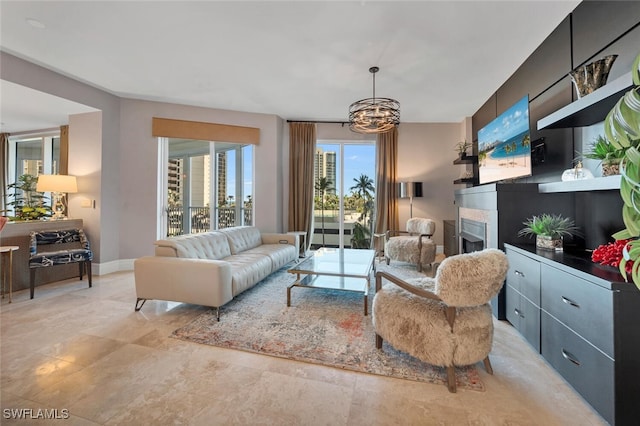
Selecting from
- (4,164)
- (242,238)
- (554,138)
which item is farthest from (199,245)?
(4,164)

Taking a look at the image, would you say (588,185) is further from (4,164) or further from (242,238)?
(4,164)

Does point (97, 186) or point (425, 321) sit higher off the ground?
point (97, 186)

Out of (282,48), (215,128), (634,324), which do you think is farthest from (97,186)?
(634,324)

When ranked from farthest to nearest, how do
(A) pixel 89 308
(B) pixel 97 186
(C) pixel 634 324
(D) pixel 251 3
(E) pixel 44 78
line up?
(B) pixel 97 186 → (E) pixel 44 78 → (A) pixel 89 308 → (D) pixel 251 3 → (C) pixel 634 324

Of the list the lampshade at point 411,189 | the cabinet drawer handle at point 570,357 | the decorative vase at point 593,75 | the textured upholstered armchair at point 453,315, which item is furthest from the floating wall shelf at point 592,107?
the lampshade at point 411,189

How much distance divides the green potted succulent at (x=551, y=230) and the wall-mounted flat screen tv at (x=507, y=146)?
655 mm

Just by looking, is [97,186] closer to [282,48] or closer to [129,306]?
[129,306]

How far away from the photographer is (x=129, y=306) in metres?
2.99

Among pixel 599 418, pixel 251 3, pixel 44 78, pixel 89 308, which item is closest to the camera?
pixel 599 418

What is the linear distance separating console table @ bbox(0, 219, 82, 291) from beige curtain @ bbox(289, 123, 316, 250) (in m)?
3.81

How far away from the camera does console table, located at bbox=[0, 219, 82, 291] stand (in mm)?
3457

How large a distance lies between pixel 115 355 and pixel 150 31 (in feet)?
10.1

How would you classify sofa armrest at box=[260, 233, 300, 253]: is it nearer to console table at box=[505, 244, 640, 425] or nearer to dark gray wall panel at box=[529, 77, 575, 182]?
console table at box=[505, 244, 640, 425]

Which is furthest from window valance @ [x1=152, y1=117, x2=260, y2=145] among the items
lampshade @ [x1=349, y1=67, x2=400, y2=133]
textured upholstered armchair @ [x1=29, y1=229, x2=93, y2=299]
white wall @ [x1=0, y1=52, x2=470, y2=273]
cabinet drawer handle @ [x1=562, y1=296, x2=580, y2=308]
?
Answer: cabinet drawer handle @ [x1=562, y1=296, x2=580, y2=308]
